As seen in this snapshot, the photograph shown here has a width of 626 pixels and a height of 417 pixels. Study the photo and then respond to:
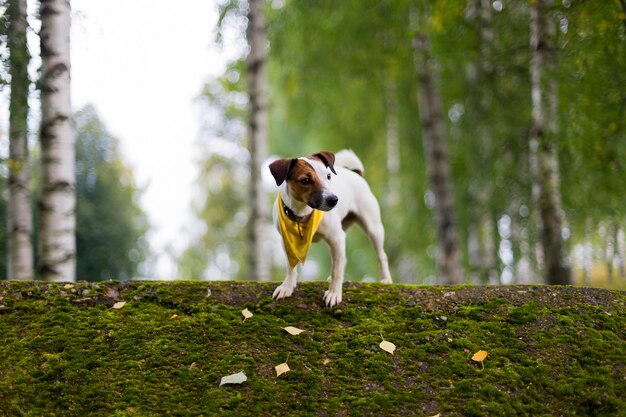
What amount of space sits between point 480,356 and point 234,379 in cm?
151

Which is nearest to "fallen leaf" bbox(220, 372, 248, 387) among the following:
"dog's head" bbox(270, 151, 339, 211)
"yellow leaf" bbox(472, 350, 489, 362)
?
"dog's head" bbox(270, 151, 339, 211)

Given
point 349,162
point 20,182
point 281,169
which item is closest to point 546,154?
point 349,162

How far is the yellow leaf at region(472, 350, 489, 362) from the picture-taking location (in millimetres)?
3531

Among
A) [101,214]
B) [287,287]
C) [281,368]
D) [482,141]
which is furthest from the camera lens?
[101,214]

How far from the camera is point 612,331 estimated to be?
3771 millimetres

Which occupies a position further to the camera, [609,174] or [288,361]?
[609,174]

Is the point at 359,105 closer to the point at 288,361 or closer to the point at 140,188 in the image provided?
the point at 140,188

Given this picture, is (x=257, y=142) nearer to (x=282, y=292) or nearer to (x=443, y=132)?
(x=443, y=132)

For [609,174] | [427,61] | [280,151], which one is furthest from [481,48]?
[280,151]

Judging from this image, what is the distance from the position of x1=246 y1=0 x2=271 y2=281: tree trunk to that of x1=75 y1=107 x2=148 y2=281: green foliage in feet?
13.6

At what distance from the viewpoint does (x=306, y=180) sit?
362 centimetres

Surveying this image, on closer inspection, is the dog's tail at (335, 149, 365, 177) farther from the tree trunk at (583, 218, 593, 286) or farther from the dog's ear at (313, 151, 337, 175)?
the tree trunk at (583, 218, 593, 286)

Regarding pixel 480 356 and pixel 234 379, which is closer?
pixel 234 379

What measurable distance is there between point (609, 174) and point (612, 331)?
129 inches
